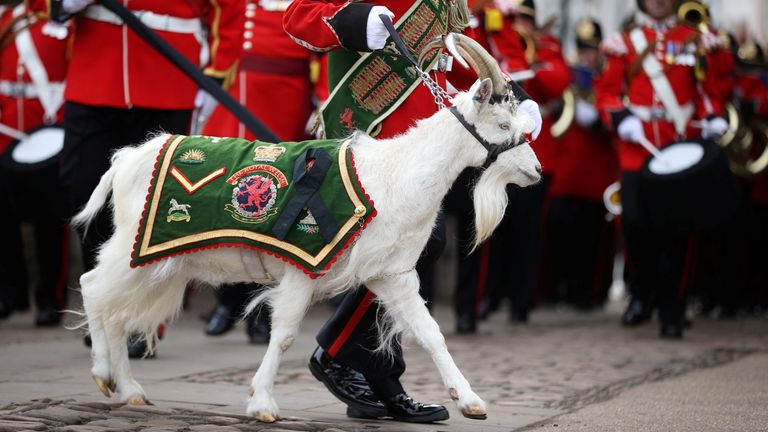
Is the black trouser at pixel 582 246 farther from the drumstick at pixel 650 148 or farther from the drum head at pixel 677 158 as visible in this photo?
the drum head at pixel 677 158

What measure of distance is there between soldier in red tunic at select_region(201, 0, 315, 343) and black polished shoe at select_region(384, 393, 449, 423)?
9.47ft

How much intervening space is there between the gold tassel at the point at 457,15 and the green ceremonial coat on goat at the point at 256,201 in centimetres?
79

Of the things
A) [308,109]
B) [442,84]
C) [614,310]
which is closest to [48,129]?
[308,109]

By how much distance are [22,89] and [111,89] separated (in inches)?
126

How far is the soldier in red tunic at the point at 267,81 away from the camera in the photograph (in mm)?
8328

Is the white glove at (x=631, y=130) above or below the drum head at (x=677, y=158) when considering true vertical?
above

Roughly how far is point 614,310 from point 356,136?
29.1 feet

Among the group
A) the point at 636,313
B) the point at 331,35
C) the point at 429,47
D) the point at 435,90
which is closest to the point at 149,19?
the point at 331,35

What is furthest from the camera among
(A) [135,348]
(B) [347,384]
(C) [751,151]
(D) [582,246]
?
(D) [582,246]

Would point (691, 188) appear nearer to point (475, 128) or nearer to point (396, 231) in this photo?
point (475, 128)

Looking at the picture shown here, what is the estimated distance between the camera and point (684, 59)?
986cm

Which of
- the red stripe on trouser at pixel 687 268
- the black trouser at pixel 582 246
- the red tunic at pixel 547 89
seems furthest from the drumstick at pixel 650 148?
the black trouser at pixel 582 246

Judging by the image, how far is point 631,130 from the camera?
31.8 ft

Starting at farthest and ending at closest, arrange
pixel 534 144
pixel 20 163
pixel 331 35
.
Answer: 1. pixel 534 144
2. pixel 20 163
3. pixel 331 35
